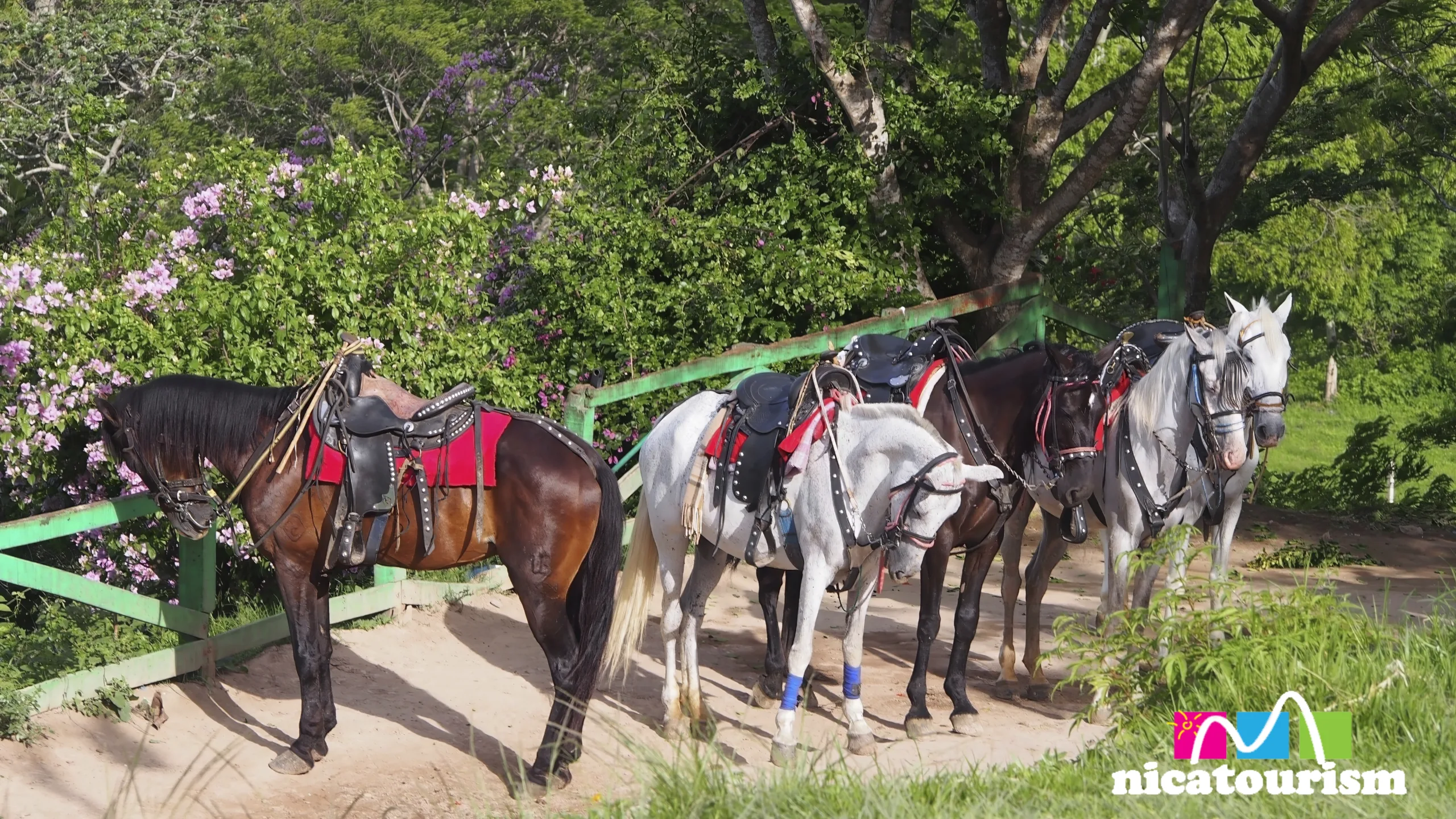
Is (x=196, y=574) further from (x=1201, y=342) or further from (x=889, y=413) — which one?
(x=1201, y=342)

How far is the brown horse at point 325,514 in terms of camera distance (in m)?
6.48

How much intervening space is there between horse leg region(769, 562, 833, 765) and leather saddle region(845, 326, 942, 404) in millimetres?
1089

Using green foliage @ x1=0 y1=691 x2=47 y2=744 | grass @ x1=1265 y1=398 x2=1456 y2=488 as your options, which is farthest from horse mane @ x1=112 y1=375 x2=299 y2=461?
grass @ x1=1265 y1=398 x2=1456 y2=488

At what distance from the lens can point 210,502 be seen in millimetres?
6574

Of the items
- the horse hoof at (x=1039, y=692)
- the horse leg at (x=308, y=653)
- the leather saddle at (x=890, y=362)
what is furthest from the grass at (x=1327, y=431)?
the horse leg at (x=308, y=653)

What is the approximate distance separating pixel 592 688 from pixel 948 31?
46.5 feet

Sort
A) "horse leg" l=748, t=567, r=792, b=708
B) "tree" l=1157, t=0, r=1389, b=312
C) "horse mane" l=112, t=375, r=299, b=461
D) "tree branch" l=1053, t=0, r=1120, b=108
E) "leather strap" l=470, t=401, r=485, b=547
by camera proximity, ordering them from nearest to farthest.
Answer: "horse mane" l=112, t=375, r=299, b=461 → "leather strap" l=470, t=401, r=485, b=547 → "horse leg" l=748, t=567, r=792, b=708 → "tree" l=1157, t=0, r=1389, b=312 → "tree branch" l=1053, t=0, r=1120, b=108

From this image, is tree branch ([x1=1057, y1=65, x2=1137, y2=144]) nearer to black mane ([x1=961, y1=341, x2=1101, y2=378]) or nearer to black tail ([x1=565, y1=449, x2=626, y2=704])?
black mane ([x1=961, y1=341, x2=1101, y2=378])

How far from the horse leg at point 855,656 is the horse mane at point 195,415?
2833 millimetres

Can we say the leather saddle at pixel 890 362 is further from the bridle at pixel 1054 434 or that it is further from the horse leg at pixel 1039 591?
the horse leg at pixel 1039 591

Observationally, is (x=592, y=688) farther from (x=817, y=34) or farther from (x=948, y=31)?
(x=948, y=31)

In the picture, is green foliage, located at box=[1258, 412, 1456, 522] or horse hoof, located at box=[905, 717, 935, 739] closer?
horse hoof, located at box=[905, 717, 935, 739]

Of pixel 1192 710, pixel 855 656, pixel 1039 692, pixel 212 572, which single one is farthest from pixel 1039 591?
pixel 212 572

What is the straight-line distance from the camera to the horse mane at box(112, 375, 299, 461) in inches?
254
